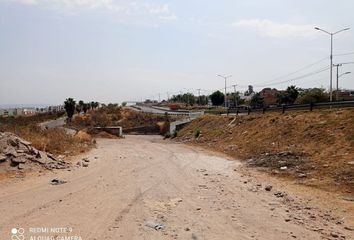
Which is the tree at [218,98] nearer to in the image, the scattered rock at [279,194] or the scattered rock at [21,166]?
the scattered rock at [21,166]

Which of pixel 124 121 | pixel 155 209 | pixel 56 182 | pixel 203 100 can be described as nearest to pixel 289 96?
pixel 124 121

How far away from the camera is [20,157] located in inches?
714

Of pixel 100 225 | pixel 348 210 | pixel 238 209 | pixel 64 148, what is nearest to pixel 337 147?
pixel 348 210

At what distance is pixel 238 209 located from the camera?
11711mm

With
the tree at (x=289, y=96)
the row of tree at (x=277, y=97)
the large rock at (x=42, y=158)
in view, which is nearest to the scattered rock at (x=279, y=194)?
the large rock at (x=42, y=158)

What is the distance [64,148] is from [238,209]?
55.1 ft

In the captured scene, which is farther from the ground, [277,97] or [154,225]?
[277,97]

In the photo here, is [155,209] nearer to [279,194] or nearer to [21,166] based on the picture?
[279,194]

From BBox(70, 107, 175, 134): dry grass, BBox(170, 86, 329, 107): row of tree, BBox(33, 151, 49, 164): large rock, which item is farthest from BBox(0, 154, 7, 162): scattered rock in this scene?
BBox(170, 86, 329, 107): row of tree

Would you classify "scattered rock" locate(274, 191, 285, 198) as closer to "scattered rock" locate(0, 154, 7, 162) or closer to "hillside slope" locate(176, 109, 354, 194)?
"hillside slope" locate(176, 109, 354, 194)

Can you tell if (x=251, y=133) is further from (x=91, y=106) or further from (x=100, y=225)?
(x=91, y=106)

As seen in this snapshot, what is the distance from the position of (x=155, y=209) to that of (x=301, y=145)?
13.4 metres

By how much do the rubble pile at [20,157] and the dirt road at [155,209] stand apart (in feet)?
4.37

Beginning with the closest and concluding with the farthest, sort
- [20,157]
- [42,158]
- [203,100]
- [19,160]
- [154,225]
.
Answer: [154,225]
[19,160]
[20,157]
[42,158]
[203,100]
